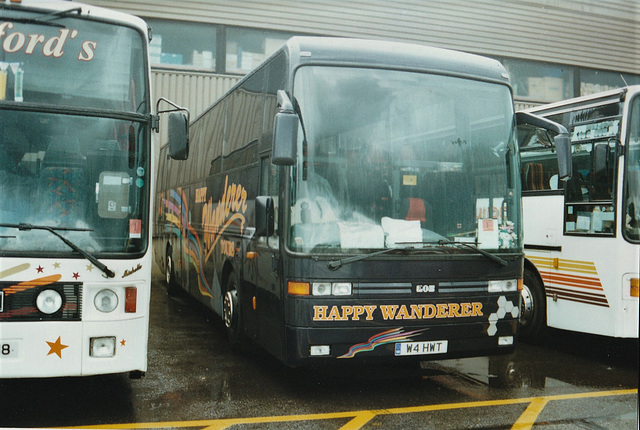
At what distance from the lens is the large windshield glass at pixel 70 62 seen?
196 inches

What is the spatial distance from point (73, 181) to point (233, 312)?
3.18m

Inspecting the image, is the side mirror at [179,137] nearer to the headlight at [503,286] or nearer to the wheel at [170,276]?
the headlight at [503,286]

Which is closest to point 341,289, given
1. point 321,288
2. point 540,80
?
point 321,288

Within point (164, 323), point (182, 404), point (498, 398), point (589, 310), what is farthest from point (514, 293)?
point (164, 323)

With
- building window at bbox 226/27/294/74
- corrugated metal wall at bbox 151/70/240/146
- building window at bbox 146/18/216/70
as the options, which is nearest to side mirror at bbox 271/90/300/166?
building window at bbox 226/27/294/74

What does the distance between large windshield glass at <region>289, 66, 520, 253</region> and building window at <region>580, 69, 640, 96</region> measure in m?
2.03

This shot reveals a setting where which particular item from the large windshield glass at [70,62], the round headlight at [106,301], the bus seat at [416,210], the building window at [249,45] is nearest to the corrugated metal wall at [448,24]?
the building window at [249,45]

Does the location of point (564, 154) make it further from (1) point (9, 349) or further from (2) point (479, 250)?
(1) point (9, 349)

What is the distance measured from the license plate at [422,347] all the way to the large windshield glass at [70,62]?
291cm

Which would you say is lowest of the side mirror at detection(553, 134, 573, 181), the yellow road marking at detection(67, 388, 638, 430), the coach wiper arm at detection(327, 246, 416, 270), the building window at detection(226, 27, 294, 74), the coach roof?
the yellow road marking at detection(67, 388, 638, 430)

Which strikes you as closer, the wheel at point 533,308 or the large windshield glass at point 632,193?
the large windshield glass at point 632,193

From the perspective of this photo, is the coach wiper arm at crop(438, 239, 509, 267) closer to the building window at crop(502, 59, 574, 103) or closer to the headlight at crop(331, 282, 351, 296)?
the headlight at crop(331, 282, 351, 296)

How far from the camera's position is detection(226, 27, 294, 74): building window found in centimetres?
1393

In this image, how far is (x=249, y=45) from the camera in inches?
568
